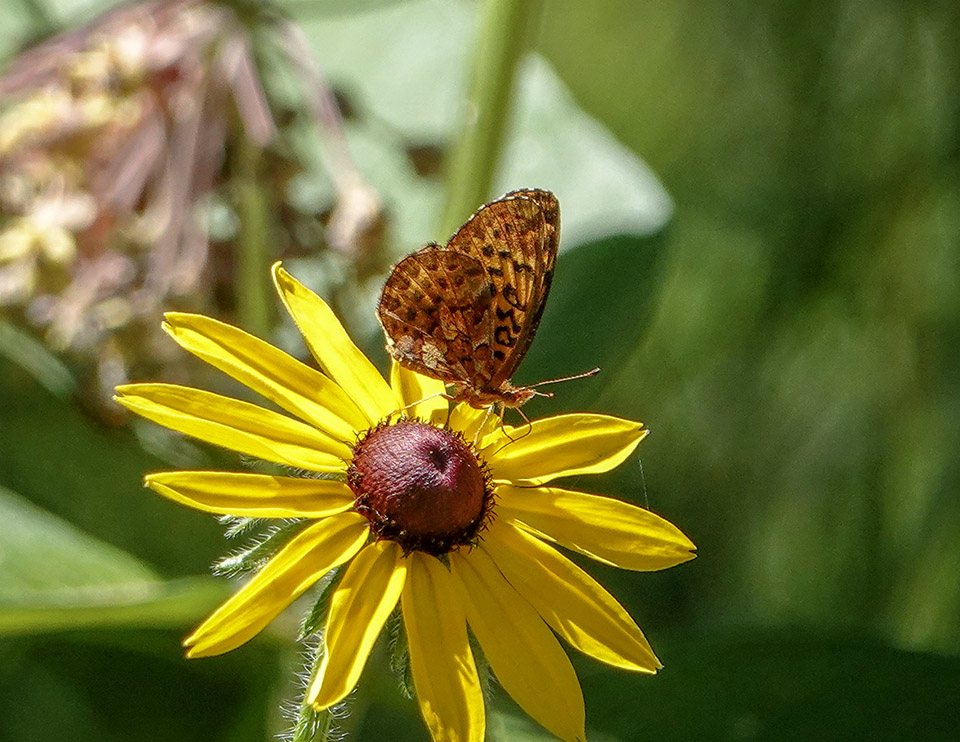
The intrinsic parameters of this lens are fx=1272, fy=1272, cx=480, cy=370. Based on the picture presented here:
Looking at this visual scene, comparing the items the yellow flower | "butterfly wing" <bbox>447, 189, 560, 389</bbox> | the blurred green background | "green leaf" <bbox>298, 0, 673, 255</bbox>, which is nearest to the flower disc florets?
the yellow flower

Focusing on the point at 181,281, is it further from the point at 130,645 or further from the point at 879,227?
the point at 879,227

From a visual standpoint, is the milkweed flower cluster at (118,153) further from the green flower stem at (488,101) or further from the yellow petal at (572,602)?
the yellow petal at (572,602)

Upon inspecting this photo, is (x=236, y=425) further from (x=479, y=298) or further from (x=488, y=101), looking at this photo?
(x=488, y=101)

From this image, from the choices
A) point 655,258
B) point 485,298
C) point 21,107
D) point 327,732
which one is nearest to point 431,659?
point 327,732

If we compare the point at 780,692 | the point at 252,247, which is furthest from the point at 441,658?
the point at 252,247

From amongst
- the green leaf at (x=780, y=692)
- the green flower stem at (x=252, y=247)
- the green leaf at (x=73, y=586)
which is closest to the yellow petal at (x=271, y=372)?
the green leaf at (x=73, y=586)
